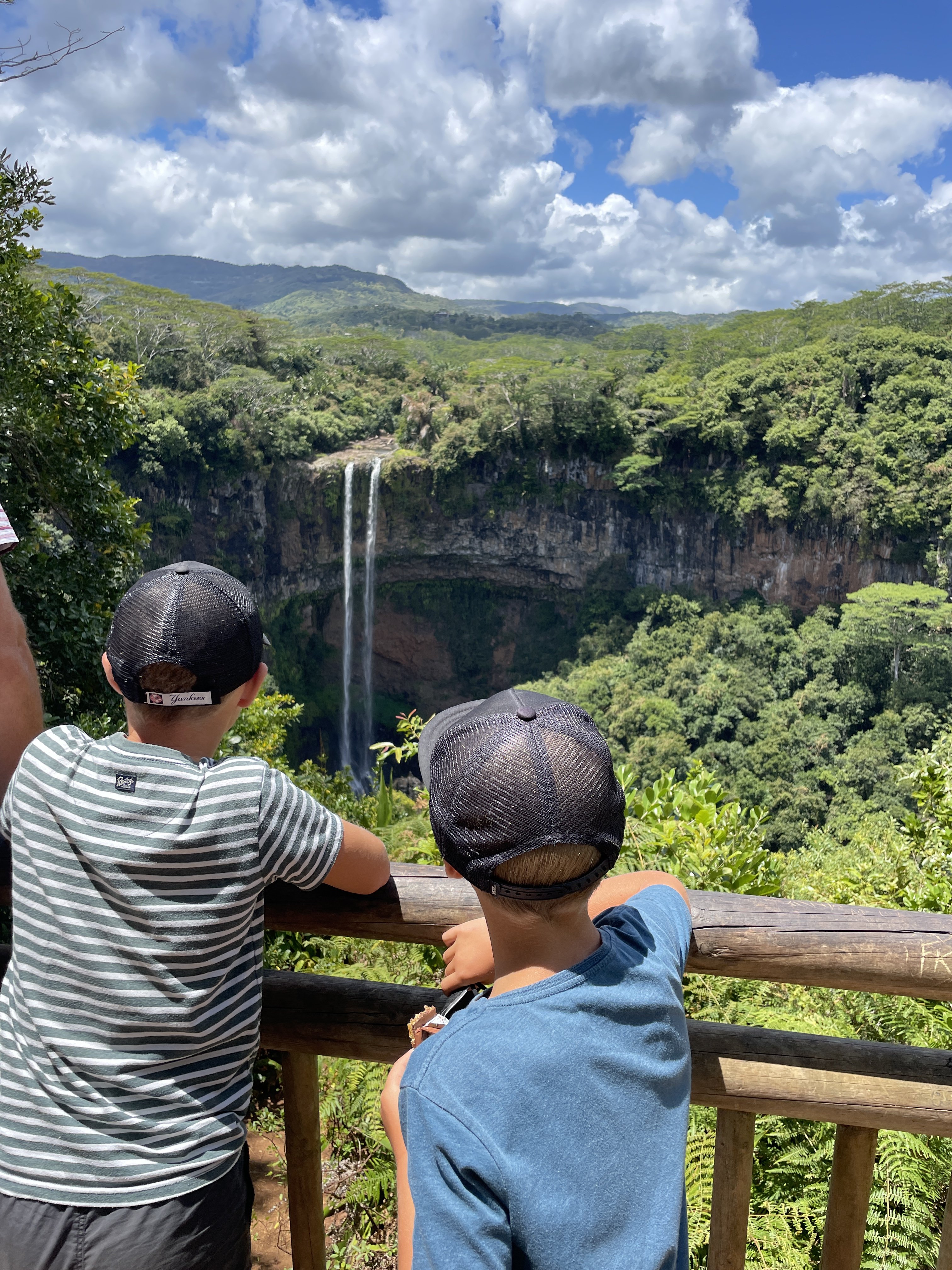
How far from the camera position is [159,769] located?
3.79 feet

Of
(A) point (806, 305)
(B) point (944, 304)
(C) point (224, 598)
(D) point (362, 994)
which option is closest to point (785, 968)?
(D) point (362, 994)

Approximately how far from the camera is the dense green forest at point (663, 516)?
8.30ft

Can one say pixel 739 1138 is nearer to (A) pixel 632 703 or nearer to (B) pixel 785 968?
(B) pixel 785 968

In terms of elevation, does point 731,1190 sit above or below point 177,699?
below

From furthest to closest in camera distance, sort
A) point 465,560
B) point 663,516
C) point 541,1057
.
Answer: point 465,560 → point 663,516 → point 541,1057

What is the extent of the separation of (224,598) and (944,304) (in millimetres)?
32423

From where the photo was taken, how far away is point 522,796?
917mm

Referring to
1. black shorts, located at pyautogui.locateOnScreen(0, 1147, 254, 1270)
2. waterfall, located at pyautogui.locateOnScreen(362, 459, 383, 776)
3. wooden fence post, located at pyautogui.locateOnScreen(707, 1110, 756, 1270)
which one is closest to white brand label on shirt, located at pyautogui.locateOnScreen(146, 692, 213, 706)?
black shorts, located at pyautogui.locateOnScreen(0, 1147, 254, 1270)

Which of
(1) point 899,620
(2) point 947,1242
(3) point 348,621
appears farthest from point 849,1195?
(3) point 348,621

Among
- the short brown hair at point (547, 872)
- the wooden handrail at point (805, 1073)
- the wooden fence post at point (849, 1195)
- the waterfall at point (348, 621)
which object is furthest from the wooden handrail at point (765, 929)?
the waterfall at point (348, 621)

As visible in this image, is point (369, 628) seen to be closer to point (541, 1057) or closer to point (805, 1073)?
point (805, 1073)

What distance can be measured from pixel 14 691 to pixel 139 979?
57 centimetres

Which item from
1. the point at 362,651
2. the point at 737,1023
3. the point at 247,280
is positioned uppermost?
the point at 247,280

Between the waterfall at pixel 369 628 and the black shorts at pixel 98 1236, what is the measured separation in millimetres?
29787
